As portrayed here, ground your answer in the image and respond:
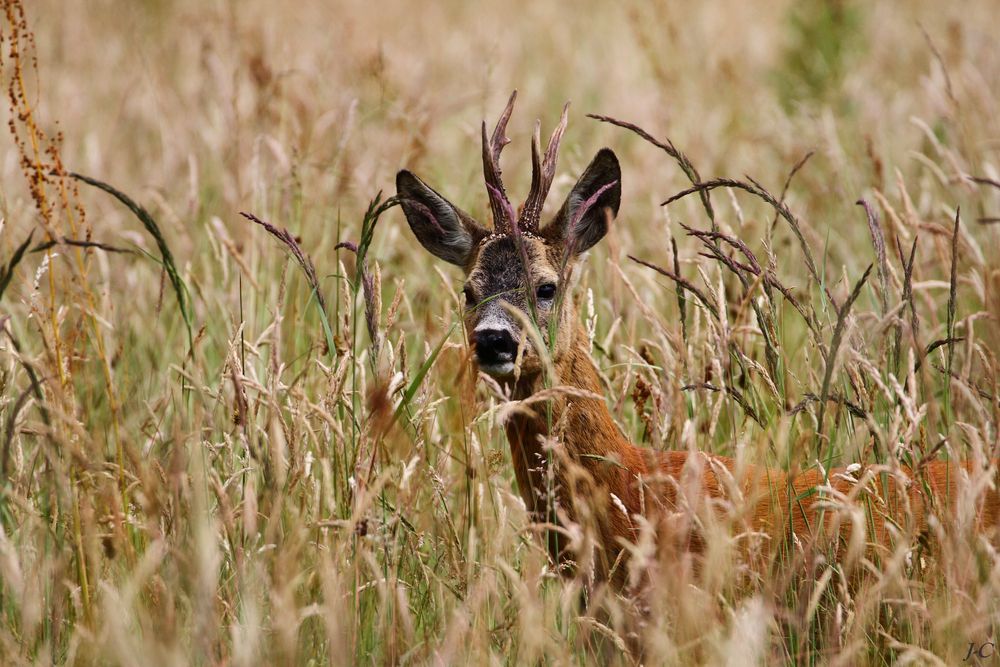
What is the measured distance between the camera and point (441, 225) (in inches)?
177

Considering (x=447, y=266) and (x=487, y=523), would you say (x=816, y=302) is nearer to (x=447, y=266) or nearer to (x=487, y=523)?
(x=447, y=266)

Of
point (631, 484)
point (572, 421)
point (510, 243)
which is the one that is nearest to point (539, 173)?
point (510, 243)

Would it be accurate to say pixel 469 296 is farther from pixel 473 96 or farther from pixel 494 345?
pixel 473 96

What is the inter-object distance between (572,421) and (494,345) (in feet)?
1.13

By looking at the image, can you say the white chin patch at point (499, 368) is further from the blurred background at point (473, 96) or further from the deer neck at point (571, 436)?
the blurred background at point (473, 96)

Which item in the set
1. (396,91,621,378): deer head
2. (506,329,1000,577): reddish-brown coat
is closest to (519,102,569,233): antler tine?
(396,91,621,378): deer head

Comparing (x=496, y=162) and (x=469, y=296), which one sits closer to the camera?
(x=496, y=162)

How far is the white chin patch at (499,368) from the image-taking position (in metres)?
3.73

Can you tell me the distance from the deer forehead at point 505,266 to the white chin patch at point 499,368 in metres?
0.38

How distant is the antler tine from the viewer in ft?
12.3

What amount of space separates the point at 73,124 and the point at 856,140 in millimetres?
4815

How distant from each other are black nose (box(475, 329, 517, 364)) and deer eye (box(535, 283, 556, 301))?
427 millimetres

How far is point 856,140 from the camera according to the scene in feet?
24.0

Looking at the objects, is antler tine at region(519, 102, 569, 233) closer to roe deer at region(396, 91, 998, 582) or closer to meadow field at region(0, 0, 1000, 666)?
roe deer at region(396, 91, 998, 582)
